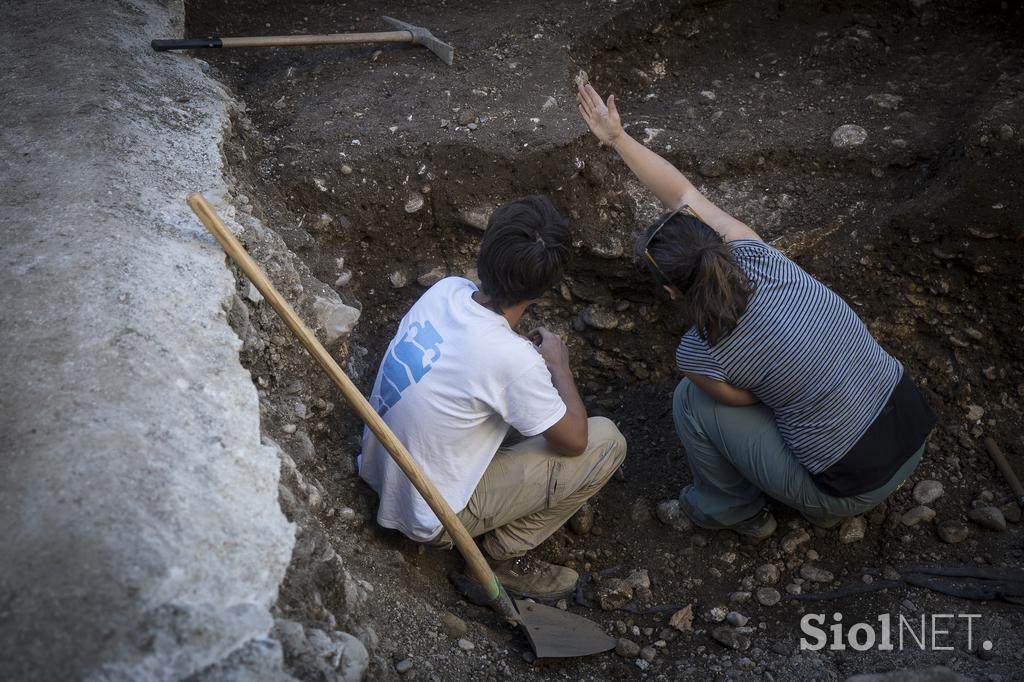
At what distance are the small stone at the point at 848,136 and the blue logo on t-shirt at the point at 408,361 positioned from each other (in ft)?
7.76

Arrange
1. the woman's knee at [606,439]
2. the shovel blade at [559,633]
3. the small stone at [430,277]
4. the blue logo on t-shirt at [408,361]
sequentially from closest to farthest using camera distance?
the blue logo on t-shirt at [408,361], the shovel blade at [559,633], the woman's knee at [606,439], the small stone at [430,277]

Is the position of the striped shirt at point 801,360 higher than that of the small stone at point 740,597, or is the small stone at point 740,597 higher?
the striped shirt at point 801,360

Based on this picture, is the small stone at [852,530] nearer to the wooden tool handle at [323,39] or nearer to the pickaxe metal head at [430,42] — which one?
the pickaxe metal head at [430,42]

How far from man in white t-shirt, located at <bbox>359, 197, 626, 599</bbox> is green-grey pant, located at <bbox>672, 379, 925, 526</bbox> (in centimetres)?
31

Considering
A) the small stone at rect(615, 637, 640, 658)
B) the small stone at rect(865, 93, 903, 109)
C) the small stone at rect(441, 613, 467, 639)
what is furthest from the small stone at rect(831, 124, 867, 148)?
the small stone at rect(441, 613, 467, 639)

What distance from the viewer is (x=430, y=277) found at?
3730mm

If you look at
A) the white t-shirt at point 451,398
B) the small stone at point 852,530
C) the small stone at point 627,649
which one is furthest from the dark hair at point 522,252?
the small stone at point 852,530

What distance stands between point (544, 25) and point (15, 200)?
2652 millimetres

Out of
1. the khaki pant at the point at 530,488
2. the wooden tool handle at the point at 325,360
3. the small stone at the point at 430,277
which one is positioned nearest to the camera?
the wooden tool handle at the point at 325,360

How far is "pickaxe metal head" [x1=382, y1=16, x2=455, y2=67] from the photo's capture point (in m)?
4.02

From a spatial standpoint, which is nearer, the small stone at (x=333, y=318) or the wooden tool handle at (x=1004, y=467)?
the small stone at (x=333, y=318)

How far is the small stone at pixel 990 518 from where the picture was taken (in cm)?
301

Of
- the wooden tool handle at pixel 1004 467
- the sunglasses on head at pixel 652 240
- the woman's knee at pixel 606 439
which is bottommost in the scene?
the wooden tool handle at pixel 1004 467

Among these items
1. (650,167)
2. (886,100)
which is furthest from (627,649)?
(886,100)
